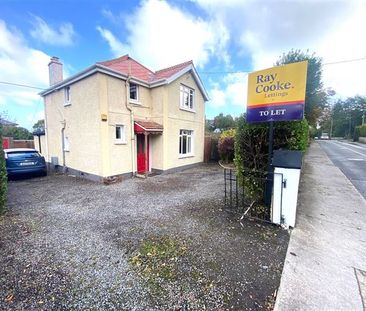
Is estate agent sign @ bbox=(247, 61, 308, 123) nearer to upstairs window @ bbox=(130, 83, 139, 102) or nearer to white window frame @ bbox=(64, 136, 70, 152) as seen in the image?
upstairs window @ bbox=(130, 83, 139, 102)

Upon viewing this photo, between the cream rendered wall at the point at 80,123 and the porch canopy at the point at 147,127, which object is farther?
the porch canopy at the point at 147,127

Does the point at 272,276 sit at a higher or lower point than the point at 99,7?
lower

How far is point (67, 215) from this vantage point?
17.2ft

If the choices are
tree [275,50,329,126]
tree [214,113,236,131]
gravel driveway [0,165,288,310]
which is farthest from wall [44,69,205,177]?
tree [214,113,236,131]

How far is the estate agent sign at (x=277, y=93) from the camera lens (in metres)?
4.10

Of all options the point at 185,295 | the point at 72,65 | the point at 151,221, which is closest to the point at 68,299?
the point at 185,295

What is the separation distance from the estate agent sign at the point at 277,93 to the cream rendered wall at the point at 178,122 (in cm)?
681

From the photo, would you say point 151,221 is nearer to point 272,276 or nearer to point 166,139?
point 272,276

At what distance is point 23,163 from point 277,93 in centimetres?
1196

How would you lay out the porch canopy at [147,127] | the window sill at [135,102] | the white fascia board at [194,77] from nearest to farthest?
the porch canopy at [147,127] → the window sill at [135,102] → the white fascia board at [194,77]

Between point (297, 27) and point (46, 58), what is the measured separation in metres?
14.4

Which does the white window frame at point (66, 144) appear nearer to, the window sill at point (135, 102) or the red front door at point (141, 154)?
the red front door at point (141, 154)

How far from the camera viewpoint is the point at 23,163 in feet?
31.2

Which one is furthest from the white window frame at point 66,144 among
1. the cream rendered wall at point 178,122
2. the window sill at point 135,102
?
the cream rendered wall at point 178,122
